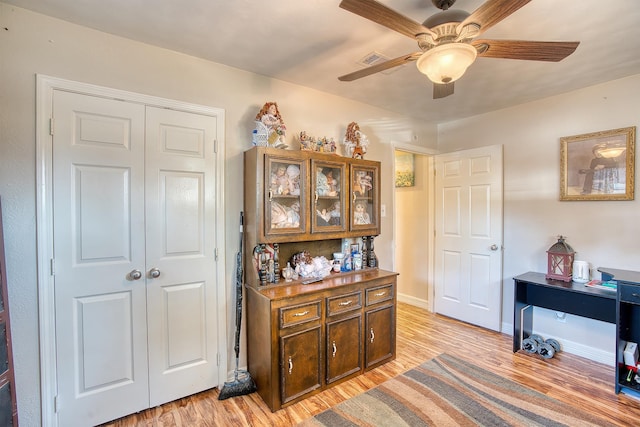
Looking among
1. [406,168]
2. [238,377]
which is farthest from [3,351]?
[406,168]

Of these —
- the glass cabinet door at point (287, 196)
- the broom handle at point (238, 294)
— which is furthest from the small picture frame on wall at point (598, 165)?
the broom handle at point (238, 294)

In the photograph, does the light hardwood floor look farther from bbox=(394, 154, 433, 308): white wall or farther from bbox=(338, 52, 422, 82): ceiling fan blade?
bbox=(338, 52, 422, 82): ceiling fan blade

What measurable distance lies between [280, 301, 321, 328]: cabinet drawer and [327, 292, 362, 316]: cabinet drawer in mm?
121

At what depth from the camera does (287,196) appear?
2.40 meters

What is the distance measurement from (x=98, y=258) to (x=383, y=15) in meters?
2.18

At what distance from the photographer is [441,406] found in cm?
209

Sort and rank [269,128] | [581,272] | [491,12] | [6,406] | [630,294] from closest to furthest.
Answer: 1. [491,12]
2. [6,406]
3. [630,294]
4. [269,128]
5. [581,272]

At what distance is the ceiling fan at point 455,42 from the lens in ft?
4.13

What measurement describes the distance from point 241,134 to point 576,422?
3130 mm

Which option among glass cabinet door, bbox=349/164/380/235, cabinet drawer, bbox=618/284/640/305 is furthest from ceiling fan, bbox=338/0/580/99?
cabinet drawer, bbox=618/284/640/305

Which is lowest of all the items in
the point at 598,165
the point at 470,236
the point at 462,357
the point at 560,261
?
the point at 462,357

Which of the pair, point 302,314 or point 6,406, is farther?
point 302,314

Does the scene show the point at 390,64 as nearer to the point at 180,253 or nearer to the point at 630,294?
the point at 180,253

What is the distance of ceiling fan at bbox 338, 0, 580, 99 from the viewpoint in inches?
49.5
